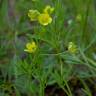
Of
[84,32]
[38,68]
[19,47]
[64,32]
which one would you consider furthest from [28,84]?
[84,32]

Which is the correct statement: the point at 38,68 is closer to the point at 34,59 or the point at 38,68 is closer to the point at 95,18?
the point at 34,59

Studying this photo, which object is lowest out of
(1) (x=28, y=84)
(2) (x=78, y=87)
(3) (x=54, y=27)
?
(2) (x=78, y=87)

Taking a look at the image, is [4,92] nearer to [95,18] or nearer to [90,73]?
[90,73]

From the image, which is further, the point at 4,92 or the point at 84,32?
the point at 84,32

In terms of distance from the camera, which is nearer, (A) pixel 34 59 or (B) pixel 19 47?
(A) pixel 34 59

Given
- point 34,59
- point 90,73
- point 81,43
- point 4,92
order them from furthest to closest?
point 81,43 → point 90,73 → point 4,92 → point 34,59

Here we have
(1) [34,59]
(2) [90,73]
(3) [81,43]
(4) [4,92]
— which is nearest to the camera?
(1) [34,59]

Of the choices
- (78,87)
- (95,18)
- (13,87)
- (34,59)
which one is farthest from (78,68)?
(34,59)

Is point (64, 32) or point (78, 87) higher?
point (64, 32)

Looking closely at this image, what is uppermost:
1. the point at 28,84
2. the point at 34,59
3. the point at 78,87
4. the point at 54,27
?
the point at 54,27
